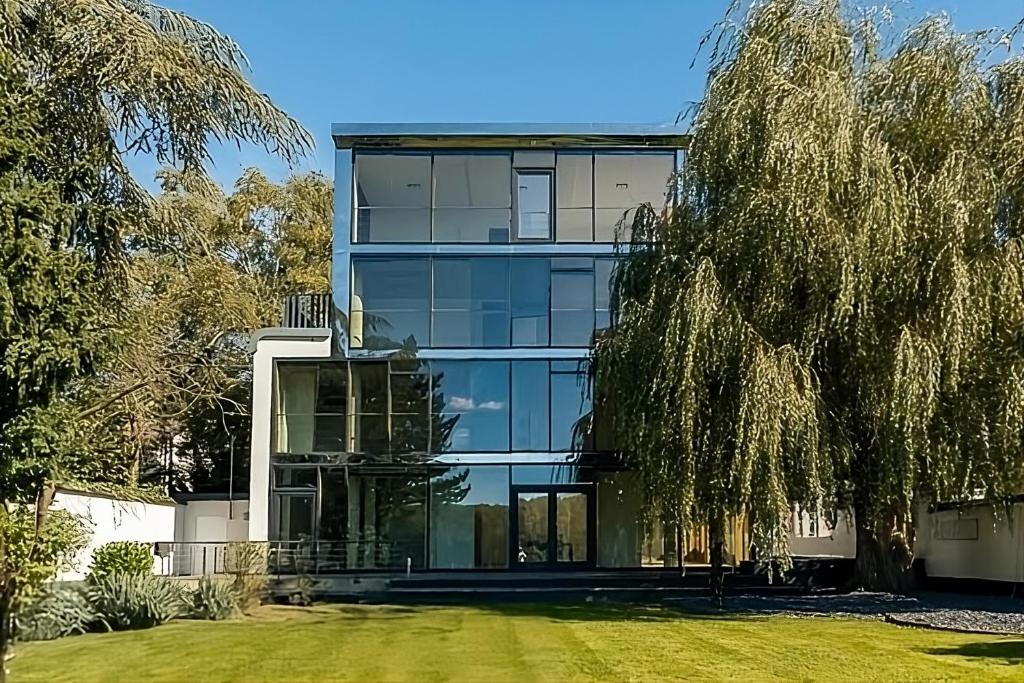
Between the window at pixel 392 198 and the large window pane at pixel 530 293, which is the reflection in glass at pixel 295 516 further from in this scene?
the large window pane at pixel 530 293

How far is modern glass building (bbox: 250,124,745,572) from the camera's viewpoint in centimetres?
2344

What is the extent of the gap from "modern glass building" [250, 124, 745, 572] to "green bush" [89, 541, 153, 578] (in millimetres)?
5669

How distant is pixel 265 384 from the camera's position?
77.1 ft

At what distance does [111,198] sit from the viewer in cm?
1108

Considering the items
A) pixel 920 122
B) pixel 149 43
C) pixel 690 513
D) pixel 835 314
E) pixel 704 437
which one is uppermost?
pixel 920 122

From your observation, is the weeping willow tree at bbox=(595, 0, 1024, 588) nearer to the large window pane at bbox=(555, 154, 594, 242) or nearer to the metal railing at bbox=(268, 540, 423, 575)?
the large window pane at bbox=(555, 154, 594, 242)

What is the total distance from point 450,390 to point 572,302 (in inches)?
129

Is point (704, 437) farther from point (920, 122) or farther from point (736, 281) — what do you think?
point (920, 122)

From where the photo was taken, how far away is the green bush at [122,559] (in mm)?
16784

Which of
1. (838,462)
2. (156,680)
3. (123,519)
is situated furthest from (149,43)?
(123,519)

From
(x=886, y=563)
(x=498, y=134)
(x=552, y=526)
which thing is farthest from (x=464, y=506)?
(x=886, y=563)

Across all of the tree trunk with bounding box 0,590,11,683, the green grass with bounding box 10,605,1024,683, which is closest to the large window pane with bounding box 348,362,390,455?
the green grass with bounding box 10,605,1024,683

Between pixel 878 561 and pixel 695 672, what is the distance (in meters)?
9.58

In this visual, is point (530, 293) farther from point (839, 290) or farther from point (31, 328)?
point (31, 328)
